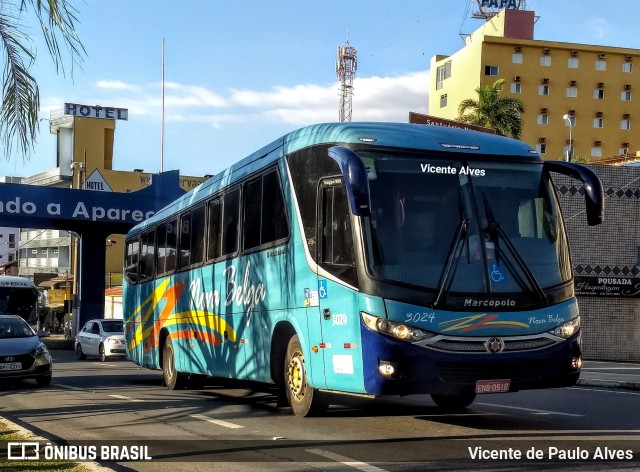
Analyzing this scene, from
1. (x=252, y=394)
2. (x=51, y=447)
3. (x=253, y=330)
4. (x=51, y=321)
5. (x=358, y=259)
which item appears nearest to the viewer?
(x=51, y=447)

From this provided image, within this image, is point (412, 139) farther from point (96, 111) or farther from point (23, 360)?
point (96, 111)

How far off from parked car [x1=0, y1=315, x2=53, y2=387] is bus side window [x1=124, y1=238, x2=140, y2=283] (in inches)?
120

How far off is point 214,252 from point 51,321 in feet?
202

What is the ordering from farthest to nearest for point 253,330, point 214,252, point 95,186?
1. point 95,186
2. point 214,252
3. point 253,330

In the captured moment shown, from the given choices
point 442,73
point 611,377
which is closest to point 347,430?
point 611,377

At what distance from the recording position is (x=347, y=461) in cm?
833

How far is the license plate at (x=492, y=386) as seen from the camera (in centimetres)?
964

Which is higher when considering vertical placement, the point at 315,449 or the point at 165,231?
the point at 165,231

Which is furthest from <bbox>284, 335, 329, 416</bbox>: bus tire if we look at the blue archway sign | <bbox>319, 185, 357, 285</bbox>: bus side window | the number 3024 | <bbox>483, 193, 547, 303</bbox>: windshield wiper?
the blue archway sign

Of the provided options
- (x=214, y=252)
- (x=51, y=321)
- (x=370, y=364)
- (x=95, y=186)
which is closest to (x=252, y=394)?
(x=214, y=252)

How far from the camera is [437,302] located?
960 cm

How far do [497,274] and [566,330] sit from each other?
1040mm

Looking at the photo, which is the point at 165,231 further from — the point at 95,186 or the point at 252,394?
the point at 95,186

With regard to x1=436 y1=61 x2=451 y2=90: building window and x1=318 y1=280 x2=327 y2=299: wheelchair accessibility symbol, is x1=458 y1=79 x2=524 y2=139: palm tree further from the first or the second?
x1=318 y1=280 x2=327 y2=299: wheelchair accessibility symbol
